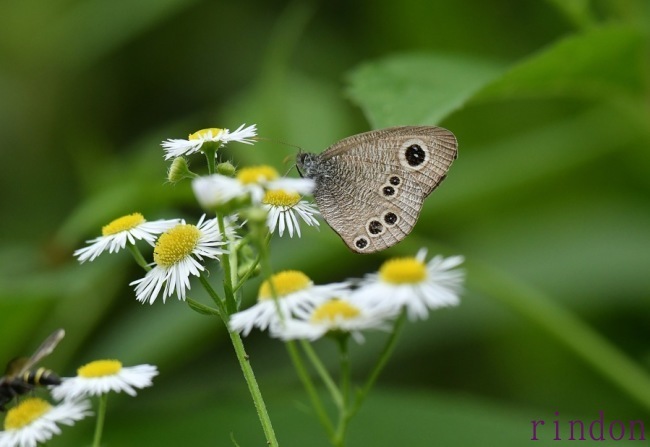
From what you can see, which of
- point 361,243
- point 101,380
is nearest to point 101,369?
point 101,380

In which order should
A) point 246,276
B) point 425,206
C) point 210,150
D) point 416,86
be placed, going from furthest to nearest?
point 425,206, point 416,86, point 210,150, point 246,276

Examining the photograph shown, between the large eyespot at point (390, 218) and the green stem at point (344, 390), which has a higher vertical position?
the large eyespot at point (390, 218)

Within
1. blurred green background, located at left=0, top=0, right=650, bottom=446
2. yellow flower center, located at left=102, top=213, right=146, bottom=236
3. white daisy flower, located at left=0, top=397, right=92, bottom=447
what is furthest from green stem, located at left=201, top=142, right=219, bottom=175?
blurred green background, located at left=0, top=0, right=650, bottom=446

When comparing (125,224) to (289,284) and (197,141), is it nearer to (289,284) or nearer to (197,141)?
(197,141)


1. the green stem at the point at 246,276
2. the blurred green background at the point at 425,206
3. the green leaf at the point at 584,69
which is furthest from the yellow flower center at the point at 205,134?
the green leaf at the point at 584,69

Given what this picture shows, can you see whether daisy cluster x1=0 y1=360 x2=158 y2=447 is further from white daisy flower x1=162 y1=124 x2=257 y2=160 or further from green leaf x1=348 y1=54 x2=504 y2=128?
green leaf x1=348 y1=54 x2=504 y2=128

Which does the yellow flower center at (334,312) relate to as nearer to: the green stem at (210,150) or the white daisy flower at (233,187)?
the white daisy flower at (233,187)

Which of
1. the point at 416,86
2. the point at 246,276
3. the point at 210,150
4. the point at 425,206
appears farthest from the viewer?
the point at 425,206

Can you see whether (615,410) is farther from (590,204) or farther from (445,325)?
(590,204)
